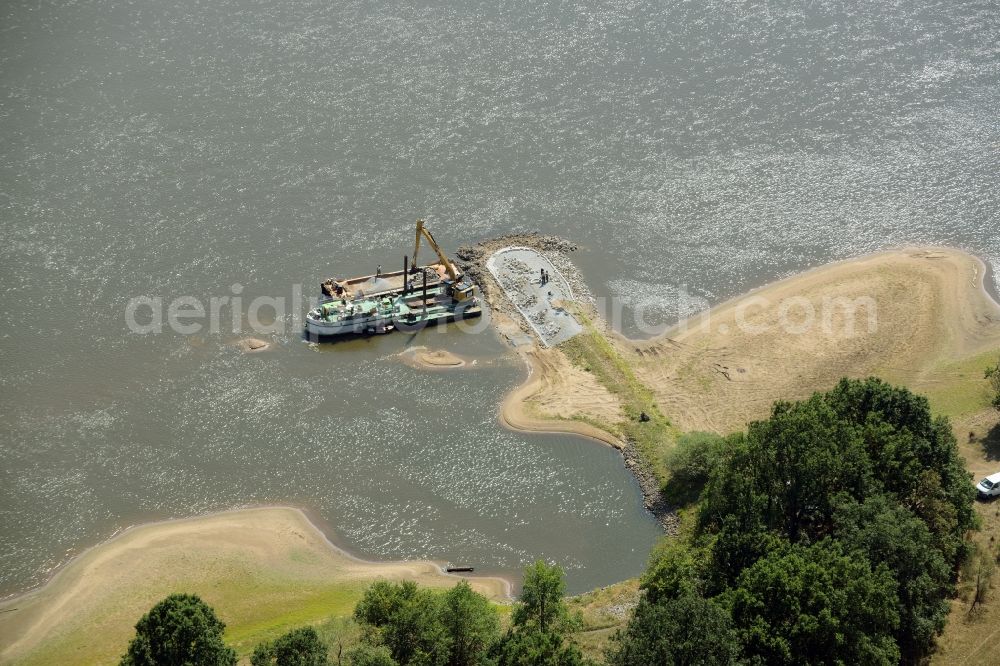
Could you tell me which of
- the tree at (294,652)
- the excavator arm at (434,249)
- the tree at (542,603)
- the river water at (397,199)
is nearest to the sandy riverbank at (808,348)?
the river water at (397,199)

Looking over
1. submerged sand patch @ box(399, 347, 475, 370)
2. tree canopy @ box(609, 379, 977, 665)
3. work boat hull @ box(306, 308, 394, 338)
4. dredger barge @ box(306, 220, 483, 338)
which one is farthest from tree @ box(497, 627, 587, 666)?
dredger barge @ box(306, 220, 483, 338)

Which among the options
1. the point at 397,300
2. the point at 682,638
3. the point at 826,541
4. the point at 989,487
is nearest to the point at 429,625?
the point at 682,638

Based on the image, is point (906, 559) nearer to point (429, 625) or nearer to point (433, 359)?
point (429, 625)

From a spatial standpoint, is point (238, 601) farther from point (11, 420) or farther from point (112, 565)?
point (11, 420)

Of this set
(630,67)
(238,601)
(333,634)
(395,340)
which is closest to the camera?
(333,634)

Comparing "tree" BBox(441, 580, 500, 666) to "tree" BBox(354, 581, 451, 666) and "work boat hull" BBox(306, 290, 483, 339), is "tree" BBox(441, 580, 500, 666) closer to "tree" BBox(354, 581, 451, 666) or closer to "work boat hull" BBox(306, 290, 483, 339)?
"tree" BBox(354, 581, 451, 666)

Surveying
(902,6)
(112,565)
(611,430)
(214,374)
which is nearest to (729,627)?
(611,430)

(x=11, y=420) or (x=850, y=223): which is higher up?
(x=850, y=223)
